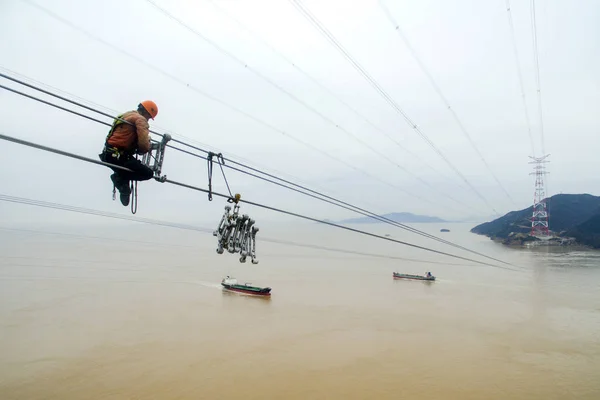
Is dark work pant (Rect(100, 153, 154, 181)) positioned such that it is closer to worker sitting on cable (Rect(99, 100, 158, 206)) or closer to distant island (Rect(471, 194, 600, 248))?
worker sitting on cable (Rect(99, 100, 158, 206))

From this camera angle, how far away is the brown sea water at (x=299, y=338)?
746 inches

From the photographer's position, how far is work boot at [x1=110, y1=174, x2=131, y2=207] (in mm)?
5391

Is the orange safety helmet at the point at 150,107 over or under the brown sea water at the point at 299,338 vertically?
over

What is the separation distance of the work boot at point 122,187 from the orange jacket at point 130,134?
556mm

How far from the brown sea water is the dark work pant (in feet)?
53.3

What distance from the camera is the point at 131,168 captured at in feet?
16.9

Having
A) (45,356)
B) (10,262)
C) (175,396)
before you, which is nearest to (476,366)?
(175,396)

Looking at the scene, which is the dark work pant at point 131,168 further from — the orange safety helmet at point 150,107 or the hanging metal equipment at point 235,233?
the hanging metal equipment at point 235,233

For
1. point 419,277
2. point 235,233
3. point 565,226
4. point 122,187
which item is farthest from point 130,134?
point 565,226

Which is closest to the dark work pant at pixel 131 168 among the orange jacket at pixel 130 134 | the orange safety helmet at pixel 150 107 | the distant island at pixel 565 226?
the orange jacket at pixel 130 134

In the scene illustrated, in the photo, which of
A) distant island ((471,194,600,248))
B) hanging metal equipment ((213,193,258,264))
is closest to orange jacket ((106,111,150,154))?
hanging metal equipment ((213,193,258,264))

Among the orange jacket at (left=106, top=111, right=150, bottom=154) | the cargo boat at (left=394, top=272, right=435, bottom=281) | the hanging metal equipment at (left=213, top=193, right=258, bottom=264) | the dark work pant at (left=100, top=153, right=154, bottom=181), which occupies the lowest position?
the cargo boat at (left=394, top=272, right=435, bottom=281)

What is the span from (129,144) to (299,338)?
24.7 metres

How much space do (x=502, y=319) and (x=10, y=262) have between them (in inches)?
3479
